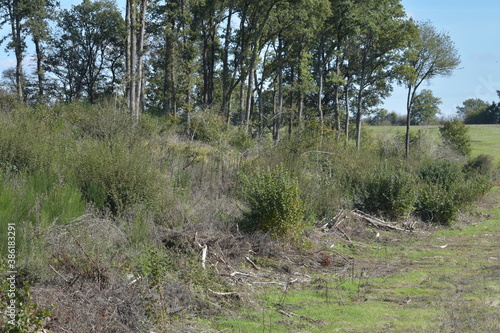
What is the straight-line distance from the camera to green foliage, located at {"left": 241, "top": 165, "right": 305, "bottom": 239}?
12.3m

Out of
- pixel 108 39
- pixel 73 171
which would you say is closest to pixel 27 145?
pixel 73 171

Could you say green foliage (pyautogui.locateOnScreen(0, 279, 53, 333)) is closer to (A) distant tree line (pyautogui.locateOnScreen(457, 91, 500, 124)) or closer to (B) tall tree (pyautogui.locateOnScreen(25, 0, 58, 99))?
(B) tall tree (pyautogui.locateOnScreen(25, 0, 58, 99))

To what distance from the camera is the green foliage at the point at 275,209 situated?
12281 millimetres

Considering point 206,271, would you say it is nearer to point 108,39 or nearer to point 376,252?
point 376,252

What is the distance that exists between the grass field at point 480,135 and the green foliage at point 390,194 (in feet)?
120

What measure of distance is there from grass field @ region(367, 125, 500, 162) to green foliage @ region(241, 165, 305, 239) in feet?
146

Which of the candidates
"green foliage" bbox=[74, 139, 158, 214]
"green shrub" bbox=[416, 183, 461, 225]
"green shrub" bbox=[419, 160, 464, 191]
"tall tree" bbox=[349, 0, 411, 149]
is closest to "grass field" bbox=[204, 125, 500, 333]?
"green foliage" bbox=[74, 139, 158, 214]

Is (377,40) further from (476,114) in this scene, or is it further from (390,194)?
(476,114)

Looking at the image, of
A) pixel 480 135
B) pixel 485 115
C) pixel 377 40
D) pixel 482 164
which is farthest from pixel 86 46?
pixel 485 115

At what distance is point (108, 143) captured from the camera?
41.5 feet

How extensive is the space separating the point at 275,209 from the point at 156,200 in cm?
298

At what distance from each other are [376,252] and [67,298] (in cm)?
975

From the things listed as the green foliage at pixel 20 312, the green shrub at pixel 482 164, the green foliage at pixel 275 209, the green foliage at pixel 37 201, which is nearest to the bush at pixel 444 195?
the green foliage at pixel 275 209

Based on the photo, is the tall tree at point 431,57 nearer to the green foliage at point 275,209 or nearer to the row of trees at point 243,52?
the row of trees at point 243,52
